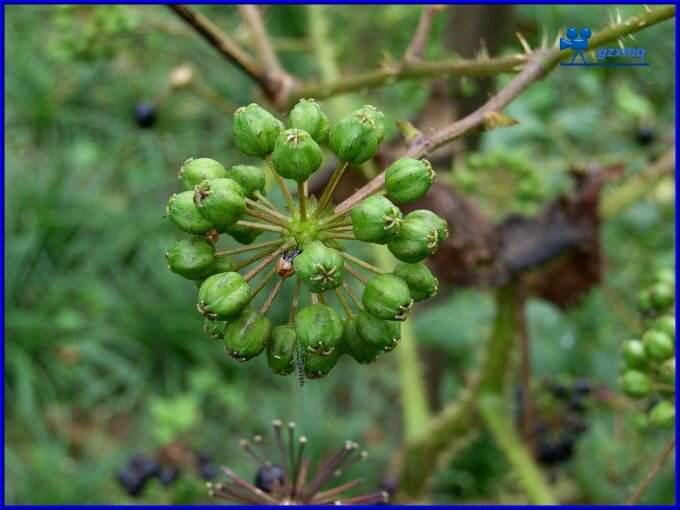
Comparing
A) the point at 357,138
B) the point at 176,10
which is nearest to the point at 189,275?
the point at 357,138

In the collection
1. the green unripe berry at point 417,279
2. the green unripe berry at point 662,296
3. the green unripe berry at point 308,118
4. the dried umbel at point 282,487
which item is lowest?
the dried umbel at point 282,487

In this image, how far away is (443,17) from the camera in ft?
7.15

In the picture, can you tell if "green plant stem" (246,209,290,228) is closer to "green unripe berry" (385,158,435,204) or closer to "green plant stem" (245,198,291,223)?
"green plant stem" (245,198,291,223)

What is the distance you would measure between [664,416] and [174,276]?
416 centimetres

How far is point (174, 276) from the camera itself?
5184mm

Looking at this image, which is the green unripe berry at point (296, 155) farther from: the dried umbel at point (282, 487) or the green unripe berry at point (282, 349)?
the dried umbel at point (282, 487)

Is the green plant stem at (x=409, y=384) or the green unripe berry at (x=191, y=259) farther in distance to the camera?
the green plant stem at (x=409, y=384)

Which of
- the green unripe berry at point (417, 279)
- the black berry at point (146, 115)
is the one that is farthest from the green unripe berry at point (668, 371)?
the black berry at point (146, 115)

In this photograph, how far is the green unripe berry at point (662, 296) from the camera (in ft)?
4.66

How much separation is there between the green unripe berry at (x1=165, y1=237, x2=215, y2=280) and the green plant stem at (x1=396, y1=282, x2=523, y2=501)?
2.88 feet

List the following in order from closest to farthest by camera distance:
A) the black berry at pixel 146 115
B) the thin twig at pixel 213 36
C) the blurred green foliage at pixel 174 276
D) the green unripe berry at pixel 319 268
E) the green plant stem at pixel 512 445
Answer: the green unripe berry at pixel 319 268
the thin twig at pixel 213 36
the green plant stem at pixel 512 445
the blurred green foliage at pixel 174 276
the black berry at pixel 146 115

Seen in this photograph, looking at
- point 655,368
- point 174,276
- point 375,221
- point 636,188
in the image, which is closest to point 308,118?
point 375,221

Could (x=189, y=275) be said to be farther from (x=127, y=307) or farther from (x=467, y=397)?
(x=127, y=307)

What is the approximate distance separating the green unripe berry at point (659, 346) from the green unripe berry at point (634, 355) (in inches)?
0.5
